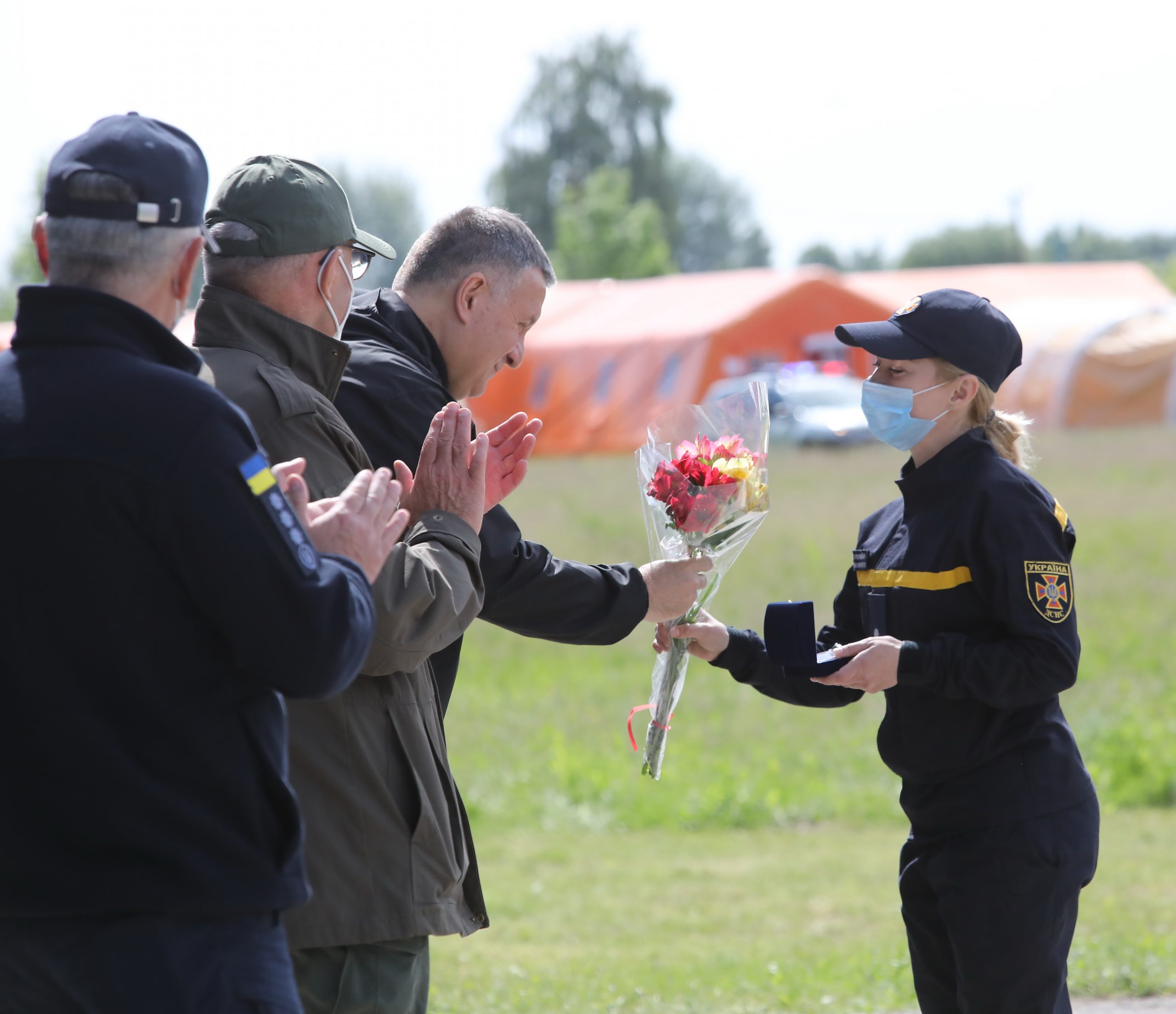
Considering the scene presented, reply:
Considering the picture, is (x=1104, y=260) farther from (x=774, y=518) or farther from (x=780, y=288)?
(x=774, y=518)

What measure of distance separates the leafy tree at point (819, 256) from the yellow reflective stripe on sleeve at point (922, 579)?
4317 inches

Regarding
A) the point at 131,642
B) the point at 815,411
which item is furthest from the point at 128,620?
the point at 815,411

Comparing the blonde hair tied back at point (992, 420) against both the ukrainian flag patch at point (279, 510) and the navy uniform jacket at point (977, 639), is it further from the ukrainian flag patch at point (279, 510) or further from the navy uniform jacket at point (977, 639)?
the ukrainian flag patch at point (279, 510)

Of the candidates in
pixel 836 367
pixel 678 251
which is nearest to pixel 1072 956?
pixel 836 367

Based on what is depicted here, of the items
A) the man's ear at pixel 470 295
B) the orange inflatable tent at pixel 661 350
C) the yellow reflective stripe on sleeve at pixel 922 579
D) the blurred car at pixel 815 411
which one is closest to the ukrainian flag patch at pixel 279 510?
the man's ear at pixel 470 295

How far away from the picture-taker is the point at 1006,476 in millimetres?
3363

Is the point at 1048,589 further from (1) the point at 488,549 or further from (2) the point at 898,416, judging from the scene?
(1) the point at 488,549

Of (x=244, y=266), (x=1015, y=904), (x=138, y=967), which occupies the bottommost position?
(x=1015, y=904)

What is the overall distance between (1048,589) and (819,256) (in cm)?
11138

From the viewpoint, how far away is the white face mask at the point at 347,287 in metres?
2.85

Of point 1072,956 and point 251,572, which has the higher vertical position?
point 251,572

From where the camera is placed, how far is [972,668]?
10.5ft

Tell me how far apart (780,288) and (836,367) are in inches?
96.4

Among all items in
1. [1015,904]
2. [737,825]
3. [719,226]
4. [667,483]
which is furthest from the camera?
[719,226]
